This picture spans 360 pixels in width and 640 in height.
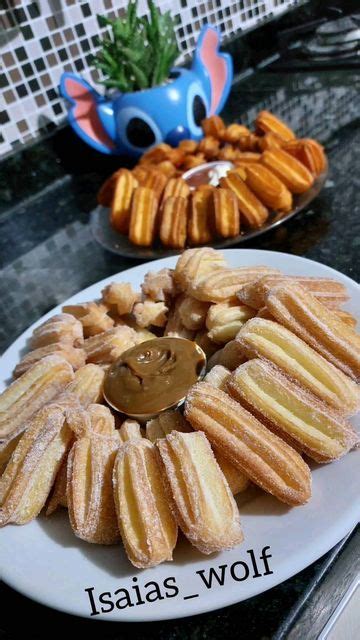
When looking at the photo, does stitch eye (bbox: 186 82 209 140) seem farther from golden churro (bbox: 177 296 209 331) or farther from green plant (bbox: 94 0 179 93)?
golden churro (bbox: 177 296 209 331)

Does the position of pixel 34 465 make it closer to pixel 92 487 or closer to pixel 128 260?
pixel 92 487

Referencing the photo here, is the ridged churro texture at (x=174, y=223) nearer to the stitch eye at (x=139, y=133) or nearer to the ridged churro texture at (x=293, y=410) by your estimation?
the stitch eye at (x=139, y=133)

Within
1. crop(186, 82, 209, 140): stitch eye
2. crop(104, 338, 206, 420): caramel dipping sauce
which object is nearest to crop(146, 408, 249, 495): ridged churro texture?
crop(104, 338, 206, 420): caramel dipping sauce

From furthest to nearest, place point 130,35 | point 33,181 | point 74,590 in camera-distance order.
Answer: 1. point 33,181
2. point 130,35
3. point 74,590

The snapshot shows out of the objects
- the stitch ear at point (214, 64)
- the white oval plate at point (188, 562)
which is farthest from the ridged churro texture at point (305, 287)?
the stitch ear at point (214, 64)

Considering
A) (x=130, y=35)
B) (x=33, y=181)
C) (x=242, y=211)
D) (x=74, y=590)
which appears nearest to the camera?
(x=74, y=590)

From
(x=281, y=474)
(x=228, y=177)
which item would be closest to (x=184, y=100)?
(x=228, y=177)

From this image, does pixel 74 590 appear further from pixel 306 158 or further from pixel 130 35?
pixel 130 35
